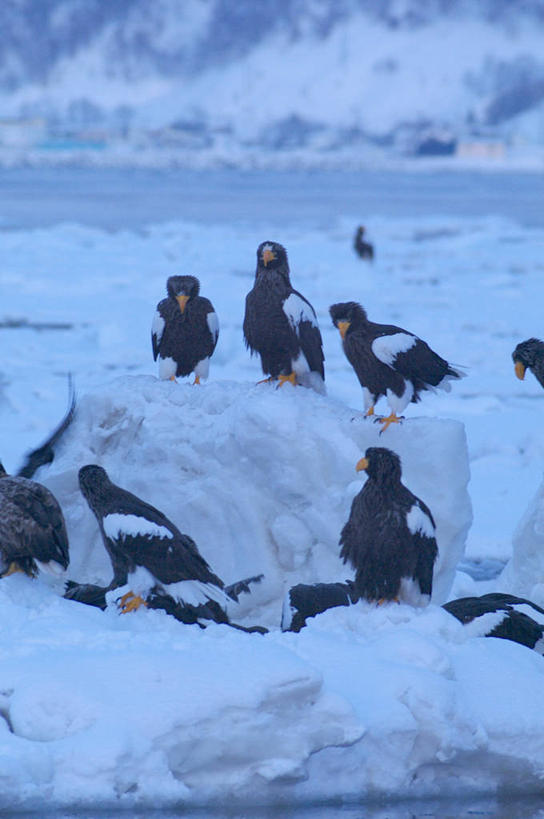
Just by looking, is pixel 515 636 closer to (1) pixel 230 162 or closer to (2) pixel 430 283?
(2) pixel 430 283

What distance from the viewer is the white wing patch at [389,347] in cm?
593

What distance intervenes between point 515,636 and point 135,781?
202cm

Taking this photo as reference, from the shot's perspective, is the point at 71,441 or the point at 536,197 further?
the point at 536,197

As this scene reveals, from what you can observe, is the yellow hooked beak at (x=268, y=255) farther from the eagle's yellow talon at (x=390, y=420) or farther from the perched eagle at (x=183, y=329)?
the eagle's yellow talon at (x=390, y=420)

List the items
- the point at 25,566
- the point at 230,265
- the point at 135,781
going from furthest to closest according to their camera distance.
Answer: the point at 230,265 < the point at 25,566 < the point at 135,781

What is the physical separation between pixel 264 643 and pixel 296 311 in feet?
7.28

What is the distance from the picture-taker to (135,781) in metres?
3.96

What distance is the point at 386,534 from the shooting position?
509cm

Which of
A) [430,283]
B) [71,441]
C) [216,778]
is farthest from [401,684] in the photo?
[430,283]

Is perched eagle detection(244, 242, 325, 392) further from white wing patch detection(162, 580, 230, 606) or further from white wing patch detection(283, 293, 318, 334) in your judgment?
white wing patch detection(162, 580, 230, 606)

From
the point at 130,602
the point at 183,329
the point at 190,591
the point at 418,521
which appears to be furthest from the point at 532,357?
the point at 130,602

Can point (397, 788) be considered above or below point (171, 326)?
below

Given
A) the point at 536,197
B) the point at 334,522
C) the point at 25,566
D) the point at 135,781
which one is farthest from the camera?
the point at 536,197

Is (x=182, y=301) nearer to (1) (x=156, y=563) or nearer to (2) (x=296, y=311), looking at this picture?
(2) (x=296, y=311)
